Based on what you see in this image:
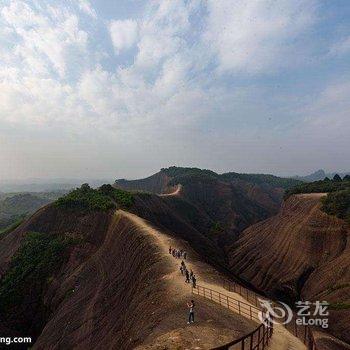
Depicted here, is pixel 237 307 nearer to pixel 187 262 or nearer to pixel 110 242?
pixel 187 262

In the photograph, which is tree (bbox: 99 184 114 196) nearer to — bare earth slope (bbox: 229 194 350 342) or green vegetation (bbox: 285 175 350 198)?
bare earth slope (bbox: 229 194 350 342)

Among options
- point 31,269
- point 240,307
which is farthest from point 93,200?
point 240,307

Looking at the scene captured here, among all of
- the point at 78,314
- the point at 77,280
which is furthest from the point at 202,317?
the point at 77,280

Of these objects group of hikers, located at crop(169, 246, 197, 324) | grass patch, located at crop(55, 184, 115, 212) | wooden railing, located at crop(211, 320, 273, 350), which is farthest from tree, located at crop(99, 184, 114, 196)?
wooden railing, located at crop(211, 320, 273, 350)

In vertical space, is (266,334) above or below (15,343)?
above

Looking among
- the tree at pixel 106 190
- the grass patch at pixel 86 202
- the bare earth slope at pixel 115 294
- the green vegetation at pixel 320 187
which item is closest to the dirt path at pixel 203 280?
the bare earth slope at pixel 115 294

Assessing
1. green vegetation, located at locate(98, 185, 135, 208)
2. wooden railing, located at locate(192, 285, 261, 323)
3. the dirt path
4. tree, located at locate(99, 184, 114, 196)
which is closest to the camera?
the dirt path
